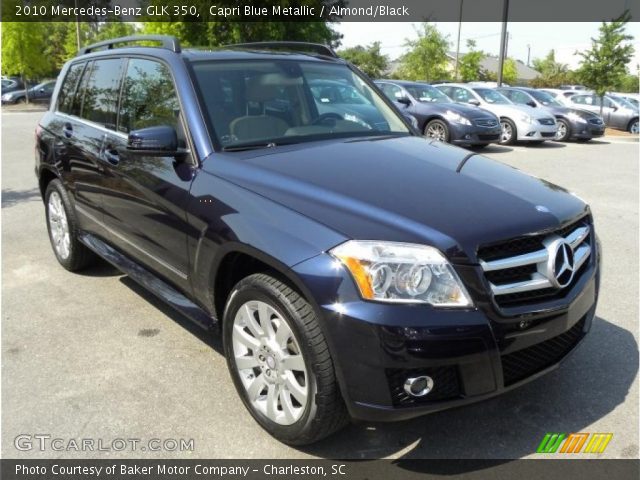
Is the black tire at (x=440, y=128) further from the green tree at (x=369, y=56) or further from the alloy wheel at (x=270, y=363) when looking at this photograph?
the green tree at (x=369, y=56)

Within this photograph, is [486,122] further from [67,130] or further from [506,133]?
[67,130]

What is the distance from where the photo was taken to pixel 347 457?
2762 mm

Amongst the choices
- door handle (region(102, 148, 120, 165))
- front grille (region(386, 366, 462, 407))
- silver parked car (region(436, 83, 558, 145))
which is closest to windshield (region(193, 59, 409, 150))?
door handle (region(102, 148, 120, 165))

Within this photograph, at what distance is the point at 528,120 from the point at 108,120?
13395 mm

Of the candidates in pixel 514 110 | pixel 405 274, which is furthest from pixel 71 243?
pixel 514 110

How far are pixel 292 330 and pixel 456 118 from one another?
11.6 meters

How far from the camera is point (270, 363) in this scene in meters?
2.77

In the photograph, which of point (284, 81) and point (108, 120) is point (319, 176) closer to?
point (284, 81)

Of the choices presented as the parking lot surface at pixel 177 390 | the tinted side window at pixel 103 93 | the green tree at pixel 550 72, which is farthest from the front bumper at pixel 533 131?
the green tree at pixel 550 72

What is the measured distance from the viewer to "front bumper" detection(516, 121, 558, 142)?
602 inches

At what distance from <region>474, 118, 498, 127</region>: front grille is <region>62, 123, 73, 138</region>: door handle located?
407 inches

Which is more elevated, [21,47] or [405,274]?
[21,47]

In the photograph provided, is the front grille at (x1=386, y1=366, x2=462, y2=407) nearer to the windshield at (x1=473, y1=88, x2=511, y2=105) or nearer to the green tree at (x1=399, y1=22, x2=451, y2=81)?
the windshield at (x1=473, y1=88, x2=511, y2=105)

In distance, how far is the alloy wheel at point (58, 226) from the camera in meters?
5.15
